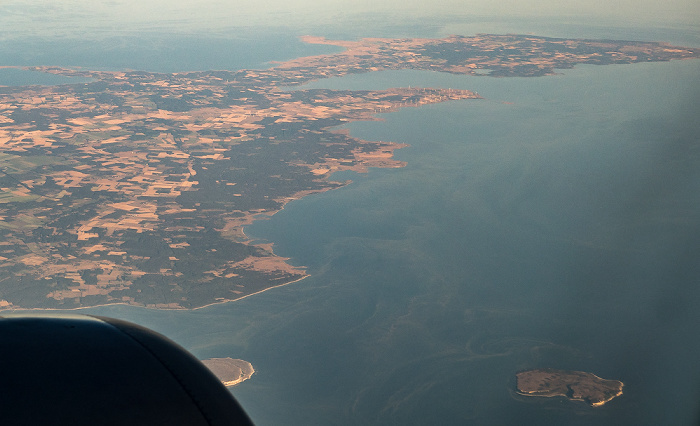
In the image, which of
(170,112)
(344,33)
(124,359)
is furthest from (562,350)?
(344,33)

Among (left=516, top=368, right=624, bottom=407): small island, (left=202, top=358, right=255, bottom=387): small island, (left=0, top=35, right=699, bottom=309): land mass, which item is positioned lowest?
(left=516, top=368, right=624, bottom=407): small island

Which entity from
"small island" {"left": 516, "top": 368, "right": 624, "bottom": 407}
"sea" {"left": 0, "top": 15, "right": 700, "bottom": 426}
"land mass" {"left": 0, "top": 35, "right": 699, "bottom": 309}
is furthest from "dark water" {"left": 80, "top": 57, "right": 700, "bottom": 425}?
"land mass" {"left": 0, "top": 35, "right": 699, "bottom": 309}

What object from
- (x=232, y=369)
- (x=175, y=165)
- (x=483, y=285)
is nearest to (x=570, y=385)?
(x=483, y=285)

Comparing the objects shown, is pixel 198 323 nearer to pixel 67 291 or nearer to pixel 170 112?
pixel 67 291

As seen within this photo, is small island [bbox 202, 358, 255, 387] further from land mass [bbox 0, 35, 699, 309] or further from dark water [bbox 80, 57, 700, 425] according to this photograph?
land mass [bbox 0, 35, 699, 309]

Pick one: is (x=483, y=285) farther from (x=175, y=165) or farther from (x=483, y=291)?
(x=175, y=165)

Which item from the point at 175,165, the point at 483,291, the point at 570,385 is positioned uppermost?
the point at 175,165
